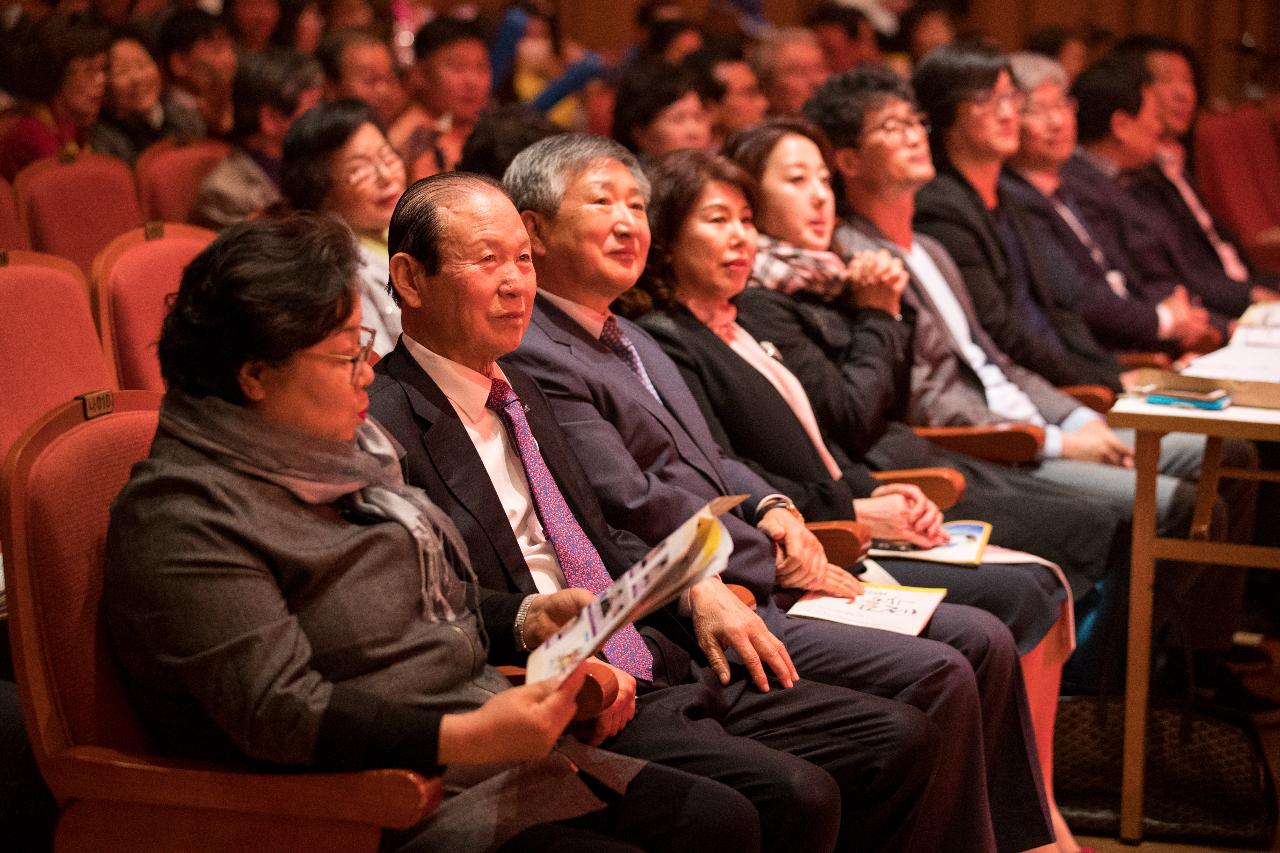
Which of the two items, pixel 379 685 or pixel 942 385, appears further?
pixel 942 385

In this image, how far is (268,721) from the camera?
140 cm

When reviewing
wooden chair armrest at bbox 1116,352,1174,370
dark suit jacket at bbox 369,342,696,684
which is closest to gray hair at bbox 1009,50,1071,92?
wooden chair armrest at bbox 1116,352,1174,370

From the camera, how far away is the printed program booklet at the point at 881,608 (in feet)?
7.43

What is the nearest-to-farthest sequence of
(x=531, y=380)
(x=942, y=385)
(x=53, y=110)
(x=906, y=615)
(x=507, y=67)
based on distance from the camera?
1. (x=531, y=380)
2. (x=906, y=615)
3. (x=942, y=385)
4. (x=53, y=110)
5. (x=507, y=67)

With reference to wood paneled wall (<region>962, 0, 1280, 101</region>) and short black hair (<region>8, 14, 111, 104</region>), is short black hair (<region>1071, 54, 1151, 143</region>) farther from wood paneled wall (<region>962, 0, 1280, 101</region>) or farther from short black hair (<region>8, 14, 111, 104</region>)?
wood paneled wall (<region>962, 0, 1280, 101</region>)

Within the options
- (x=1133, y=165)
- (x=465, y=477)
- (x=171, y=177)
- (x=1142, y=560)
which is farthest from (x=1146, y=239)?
(x=465, y=477)

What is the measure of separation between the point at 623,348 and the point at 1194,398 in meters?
1.05

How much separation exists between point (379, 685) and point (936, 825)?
945mm

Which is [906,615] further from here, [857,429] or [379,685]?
[379,685]

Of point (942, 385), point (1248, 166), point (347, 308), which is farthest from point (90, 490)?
point (1248, 166)

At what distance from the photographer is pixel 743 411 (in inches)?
101

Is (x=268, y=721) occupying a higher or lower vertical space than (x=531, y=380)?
lower

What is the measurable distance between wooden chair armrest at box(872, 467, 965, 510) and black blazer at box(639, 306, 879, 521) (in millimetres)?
185

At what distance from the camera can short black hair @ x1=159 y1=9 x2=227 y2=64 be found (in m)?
4.86
